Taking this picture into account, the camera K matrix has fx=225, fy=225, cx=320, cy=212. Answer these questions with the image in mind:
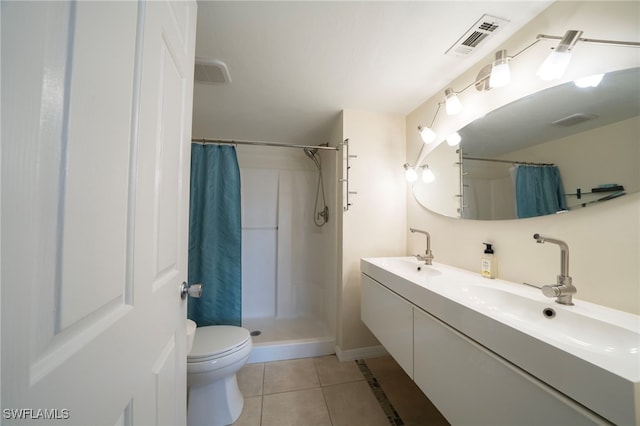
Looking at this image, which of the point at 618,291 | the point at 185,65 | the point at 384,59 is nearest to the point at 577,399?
the point at 618,291

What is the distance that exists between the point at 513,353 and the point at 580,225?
65cm

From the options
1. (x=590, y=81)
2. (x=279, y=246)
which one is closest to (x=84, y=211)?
(x=590, y=81)

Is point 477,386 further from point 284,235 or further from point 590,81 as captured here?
point 284,235

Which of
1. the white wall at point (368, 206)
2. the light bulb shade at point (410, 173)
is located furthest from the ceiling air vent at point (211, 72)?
the light bulb shade at point (410, 173)

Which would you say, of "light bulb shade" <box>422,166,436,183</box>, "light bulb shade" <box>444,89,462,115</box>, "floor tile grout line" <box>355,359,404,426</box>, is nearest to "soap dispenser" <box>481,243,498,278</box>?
"light bulb shade" <box>422,166,436,183</box>

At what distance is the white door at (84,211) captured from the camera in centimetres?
24

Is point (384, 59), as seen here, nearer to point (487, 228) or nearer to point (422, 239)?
point (487, 228)

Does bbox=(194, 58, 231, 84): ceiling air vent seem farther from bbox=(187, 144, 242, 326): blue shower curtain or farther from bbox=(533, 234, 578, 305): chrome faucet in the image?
bbox=(533, 234, 578, 305): chrome faucet

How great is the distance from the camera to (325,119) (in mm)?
2045

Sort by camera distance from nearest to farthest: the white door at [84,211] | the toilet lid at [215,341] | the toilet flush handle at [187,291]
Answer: the white door at [84,211] < the toilet flush handle at [187,291] < the toilet lid at [215,341]

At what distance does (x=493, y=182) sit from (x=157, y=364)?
5.34 ft

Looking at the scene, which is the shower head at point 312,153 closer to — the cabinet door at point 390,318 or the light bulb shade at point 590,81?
the cabinet door at point 390,318

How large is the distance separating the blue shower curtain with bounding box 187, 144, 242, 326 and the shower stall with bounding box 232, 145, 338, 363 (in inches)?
26.4

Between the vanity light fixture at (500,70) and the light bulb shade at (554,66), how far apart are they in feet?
0.44
